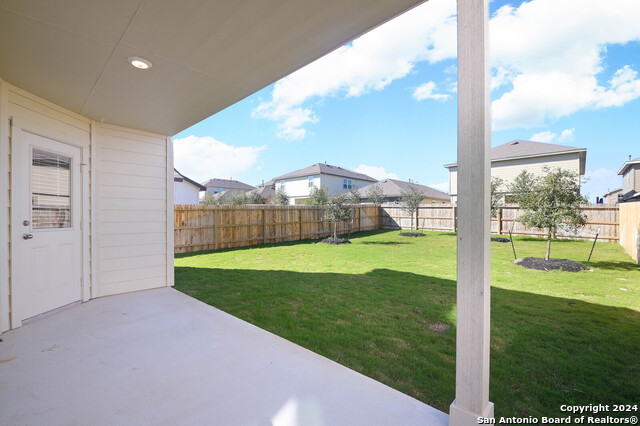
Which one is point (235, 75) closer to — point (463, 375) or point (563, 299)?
point (463, 375)

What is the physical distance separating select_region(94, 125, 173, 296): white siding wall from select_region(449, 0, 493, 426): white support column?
16.6ft

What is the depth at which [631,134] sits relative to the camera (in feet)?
43.6

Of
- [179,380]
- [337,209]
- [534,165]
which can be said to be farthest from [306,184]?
[179,380]

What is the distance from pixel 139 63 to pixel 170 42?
22.4 inches

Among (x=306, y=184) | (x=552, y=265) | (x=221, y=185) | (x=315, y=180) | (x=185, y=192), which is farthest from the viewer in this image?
(x=221, y=185)

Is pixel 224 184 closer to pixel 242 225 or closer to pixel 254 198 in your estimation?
pixel 254 198

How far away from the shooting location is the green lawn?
213 centimetres

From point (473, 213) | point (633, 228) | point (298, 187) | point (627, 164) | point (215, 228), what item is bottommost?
point (215, 228)

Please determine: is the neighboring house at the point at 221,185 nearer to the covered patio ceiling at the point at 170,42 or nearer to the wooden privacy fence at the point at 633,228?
the covered patio ceiling at the point at 170,42

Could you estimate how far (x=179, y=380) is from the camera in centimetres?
219

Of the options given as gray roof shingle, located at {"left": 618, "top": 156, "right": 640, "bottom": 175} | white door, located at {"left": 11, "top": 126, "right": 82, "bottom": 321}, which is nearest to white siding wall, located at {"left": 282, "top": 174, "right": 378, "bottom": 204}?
gray roof shingle, located at {"left": 618, "top": 156, "right": 640, "bottom": 175}

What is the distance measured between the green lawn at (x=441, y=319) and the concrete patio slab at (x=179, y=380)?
1.02 ft

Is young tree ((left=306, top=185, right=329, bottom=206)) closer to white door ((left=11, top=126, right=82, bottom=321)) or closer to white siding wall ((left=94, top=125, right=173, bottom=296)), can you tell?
white siding wall ((left=94, top=125, right=173, bottom=296))

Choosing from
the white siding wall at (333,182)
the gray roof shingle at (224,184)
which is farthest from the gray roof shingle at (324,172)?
the gray roof shingle at (224,184)
